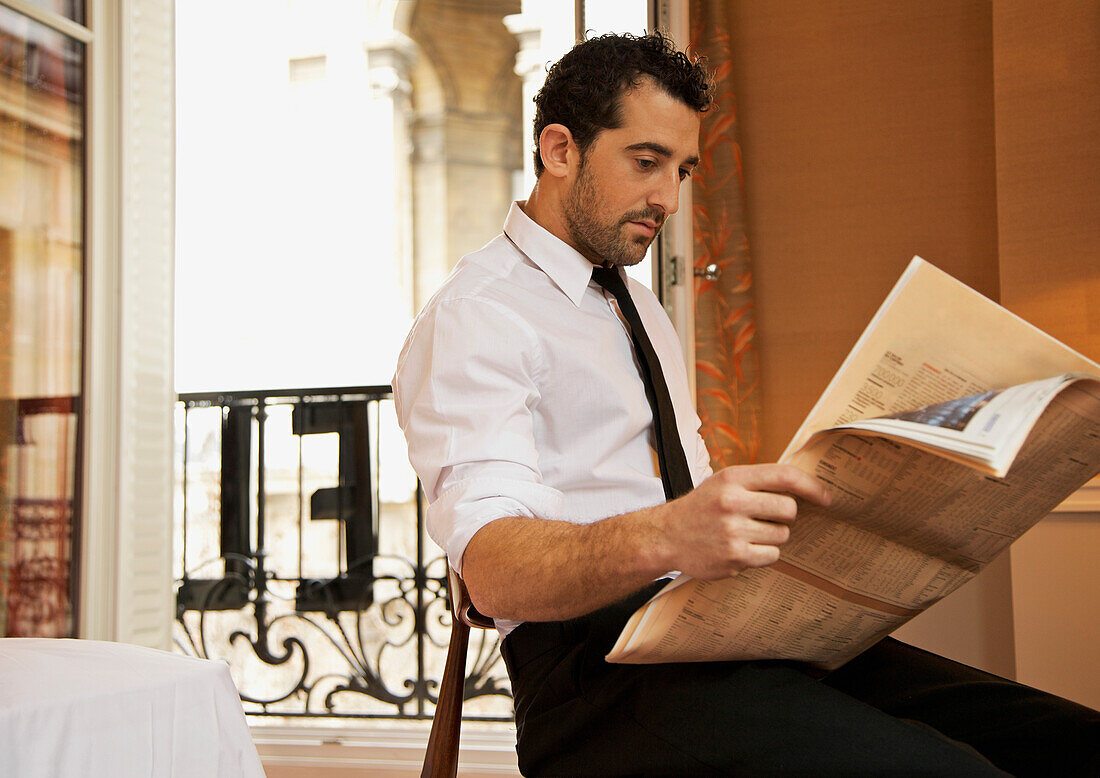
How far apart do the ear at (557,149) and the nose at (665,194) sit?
0.11 m

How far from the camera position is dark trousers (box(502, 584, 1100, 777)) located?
0.74 metres

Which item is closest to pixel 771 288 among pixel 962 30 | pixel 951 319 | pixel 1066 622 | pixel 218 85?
pixel 962 30

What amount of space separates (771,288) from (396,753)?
1503 mm

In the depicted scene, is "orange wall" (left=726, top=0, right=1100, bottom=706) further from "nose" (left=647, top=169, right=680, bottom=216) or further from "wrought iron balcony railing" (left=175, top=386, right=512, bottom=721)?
"wrought iron balcony railing" (left=175, top=386, right=512, bottom=721)

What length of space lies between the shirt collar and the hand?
53 centimetres

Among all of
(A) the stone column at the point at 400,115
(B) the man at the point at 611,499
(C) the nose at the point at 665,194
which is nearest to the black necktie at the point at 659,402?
(B) the man at the point at 611,499

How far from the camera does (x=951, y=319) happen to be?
65cm

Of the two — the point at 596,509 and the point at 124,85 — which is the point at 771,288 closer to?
the point at 596,509

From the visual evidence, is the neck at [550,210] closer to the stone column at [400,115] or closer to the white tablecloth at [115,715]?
the white tablecloth at [115,715]

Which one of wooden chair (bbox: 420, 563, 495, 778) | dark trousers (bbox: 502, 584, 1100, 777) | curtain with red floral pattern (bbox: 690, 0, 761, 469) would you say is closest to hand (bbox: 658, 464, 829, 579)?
dark trousers (bbox: 502, 584, 1100, 777)

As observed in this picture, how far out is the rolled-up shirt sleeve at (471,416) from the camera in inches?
36.0

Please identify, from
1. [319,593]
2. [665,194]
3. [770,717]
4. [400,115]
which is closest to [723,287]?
[665,194]

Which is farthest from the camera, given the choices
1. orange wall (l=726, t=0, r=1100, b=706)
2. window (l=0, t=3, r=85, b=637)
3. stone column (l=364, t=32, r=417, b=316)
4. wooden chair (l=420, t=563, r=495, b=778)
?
stone column (l=364, t=32, r=417, b=316)

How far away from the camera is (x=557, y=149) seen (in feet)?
4.17
